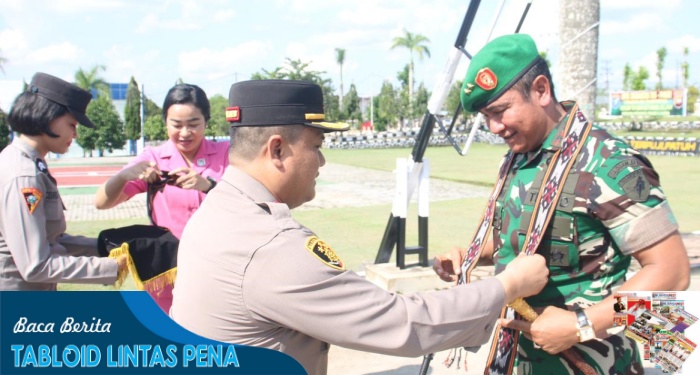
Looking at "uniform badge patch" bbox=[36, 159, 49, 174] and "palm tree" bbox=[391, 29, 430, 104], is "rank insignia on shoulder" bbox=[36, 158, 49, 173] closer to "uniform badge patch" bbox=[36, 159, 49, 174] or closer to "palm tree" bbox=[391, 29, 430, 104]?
"uniform badge patch" bbox=[36, 159, 49, 174]

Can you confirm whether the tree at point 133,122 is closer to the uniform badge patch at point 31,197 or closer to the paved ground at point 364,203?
the paved ground at point 364,203

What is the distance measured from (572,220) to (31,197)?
2.27m

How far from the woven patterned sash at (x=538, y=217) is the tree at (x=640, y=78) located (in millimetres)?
67900

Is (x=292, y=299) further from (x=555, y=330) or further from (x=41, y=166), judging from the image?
(x=41, y=166)

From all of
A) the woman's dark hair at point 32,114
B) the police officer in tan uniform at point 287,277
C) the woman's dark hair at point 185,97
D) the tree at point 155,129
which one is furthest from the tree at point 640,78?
the police officer in tan uniform at point 287,277

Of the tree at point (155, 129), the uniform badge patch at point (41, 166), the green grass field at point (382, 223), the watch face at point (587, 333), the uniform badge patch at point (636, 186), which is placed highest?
the tree at point (155, 129)

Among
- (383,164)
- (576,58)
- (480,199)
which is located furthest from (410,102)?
(576,58)

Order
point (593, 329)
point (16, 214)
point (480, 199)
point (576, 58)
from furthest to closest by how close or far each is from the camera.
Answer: point (480, 199) < point (576, 58) < point (16, 214) < point (593, 329)

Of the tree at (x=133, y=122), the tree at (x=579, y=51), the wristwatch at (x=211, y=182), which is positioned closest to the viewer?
the wristwatch at (x=211, y=182)

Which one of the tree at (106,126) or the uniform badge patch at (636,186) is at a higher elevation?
the tree at (106,126)

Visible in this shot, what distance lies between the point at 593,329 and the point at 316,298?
96 centimetres

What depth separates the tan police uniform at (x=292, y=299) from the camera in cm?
140

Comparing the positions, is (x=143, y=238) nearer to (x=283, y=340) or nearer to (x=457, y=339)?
(x=283, y=340)

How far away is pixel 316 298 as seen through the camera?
1.39m
